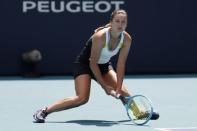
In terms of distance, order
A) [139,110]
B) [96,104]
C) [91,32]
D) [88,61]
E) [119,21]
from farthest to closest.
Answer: [91,32] → [96,104] → [88,61] → [139,110] → [119,21]

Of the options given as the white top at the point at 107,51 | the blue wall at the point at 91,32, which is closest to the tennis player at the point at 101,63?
the white top at the point at 107,51

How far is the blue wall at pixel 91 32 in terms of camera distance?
11375 mm

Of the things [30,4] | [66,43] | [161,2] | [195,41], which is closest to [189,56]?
[195,41]

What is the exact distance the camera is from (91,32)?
1160 centimetres

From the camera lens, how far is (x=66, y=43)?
1155 centimetres

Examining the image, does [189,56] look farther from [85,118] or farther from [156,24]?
[85,118]

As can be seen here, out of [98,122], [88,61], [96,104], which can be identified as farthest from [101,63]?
[96,104]

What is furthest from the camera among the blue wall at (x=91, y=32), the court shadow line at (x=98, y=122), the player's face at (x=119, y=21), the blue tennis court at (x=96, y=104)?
the blue wall at (x=91, y=32)

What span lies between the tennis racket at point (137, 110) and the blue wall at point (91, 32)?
16.2 ft

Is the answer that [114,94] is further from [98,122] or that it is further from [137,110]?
[98,122]

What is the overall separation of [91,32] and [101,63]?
15.4 feet

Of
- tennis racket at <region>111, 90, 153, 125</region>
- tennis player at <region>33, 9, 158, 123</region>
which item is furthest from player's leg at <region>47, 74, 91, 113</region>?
tennis racket at <region>111, 90, 153, 125</region>

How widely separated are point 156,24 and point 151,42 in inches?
12.6

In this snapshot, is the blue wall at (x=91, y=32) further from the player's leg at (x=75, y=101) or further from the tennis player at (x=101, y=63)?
the player's leg at (x=75, y=101)
